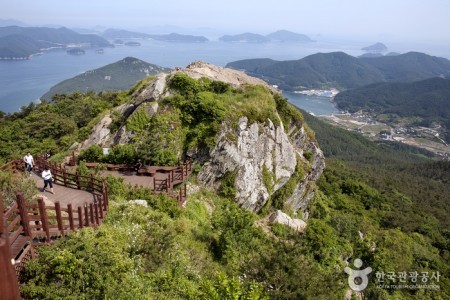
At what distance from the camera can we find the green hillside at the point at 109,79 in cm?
14599

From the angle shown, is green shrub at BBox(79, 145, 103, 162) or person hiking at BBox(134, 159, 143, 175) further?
green shrub at BBox(79, 145, 103, 162)

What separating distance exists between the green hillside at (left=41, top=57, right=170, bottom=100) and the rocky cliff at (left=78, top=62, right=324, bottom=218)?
427 ft

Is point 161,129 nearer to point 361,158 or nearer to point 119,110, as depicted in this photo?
point 119,110

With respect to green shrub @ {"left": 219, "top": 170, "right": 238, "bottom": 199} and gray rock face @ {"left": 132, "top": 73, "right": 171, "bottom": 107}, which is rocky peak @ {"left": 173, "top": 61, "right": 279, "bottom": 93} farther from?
green shrub @ {"left": 219, "top": 170, "right": 238, "bottom": 199}

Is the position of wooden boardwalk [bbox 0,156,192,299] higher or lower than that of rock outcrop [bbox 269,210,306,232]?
higher

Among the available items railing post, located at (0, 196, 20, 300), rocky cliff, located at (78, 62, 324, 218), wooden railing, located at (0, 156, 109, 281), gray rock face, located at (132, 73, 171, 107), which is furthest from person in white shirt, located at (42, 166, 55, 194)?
railing post, located at (0, 196, 20, 300)

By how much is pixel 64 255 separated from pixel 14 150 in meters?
26.8

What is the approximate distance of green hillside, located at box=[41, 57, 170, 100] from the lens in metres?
146

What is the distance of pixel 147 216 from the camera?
11742 millimetres

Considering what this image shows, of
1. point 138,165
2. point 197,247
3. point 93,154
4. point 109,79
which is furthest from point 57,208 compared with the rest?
point 109,79

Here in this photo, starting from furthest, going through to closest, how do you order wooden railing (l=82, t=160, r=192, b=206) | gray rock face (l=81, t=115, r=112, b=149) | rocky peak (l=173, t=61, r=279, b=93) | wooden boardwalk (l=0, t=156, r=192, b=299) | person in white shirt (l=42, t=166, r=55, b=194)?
rocky peak (l=173, t=61, r=279, b=93)
gray rock face (l=81, t=115, r=112, b=149)
wooden railing (l=82, t=160, r=192, b=206)
person in white shirt (l=42, t=166, r=55, b=194)
wooden boardwalk (l=0, t=156, r=192, b=299)

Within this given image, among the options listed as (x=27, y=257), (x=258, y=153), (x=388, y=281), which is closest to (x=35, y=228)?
(x=27, y=257)

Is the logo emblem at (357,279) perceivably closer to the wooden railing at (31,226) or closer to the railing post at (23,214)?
the wooden railing at (31,226)

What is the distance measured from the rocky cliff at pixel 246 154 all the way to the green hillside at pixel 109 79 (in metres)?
130
